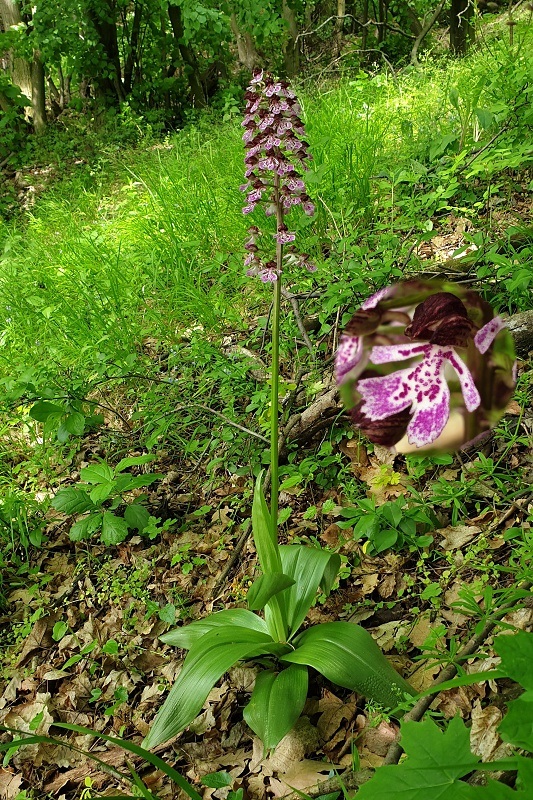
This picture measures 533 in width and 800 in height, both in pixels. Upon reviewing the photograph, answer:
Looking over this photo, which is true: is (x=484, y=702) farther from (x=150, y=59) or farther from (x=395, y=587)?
(x=150, y=59)

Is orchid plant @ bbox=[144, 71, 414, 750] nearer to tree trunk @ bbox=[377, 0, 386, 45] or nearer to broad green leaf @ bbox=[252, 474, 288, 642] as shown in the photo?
broad green leaf @ bbox=[252, 474, 288, 642]

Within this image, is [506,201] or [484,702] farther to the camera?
[506,201]

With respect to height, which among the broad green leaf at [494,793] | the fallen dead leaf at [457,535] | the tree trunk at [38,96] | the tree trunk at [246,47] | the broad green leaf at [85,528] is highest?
the tree trunk at [38,96]

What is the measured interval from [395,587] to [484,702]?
1.45 ft

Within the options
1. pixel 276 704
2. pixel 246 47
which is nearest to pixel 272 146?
pixel 276 704

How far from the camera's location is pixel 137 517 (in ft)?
7.41

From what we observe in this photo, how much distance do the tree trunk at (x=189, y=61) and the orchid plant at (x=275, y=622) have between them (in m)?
9.23

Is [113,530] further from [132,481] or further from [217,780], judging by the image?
[217,780]

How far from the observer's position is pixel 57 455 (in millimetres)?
2885

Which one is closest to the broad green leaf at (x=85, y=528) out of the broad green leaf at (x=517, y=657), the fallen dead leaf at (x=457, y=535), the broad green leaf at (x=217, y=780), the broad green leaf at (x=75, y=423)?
the broad green leaf at (x=75, y=423)

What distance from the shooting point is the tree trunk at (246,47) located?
340 inches

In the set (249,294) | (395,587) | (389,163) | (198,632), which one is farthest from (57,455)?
(389,163)

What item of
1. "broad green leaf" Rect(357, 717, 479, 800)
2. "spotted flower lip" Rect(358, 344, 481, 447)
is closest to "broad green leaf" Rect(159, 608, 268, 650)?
"broad green leaf" Rect(357, 717, 479, 800)

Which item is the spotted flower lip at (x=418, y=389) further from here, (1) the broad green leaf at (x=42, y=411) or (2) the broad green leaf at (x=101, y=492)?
(1) the broad green leaf at (x=42, y=411)
